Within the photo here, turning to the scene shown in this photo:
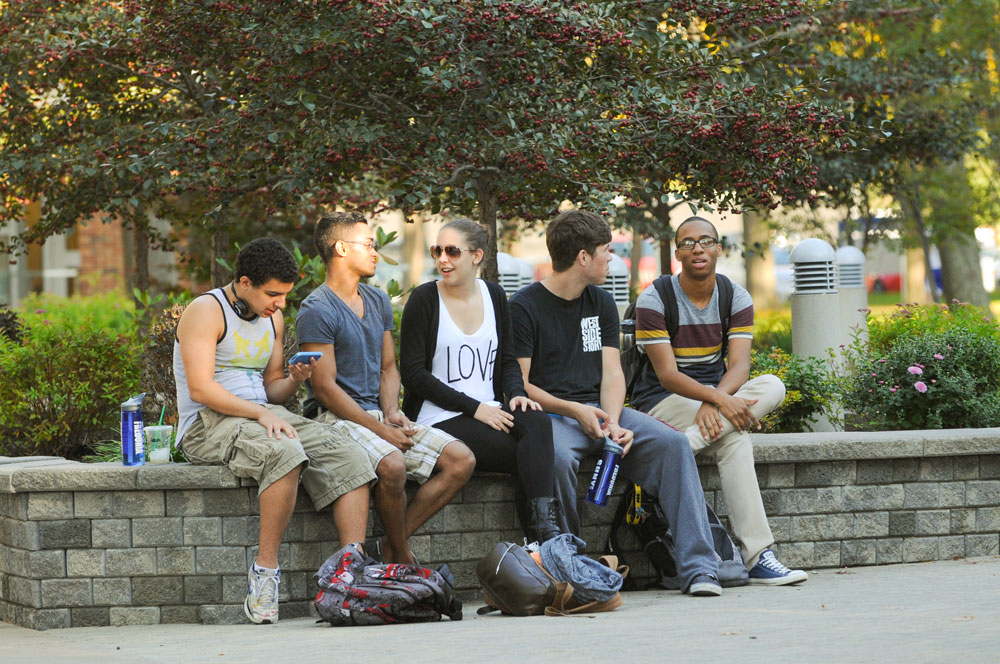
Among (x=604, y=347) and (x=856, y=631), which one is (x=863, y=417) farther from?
(x=856, y=631)

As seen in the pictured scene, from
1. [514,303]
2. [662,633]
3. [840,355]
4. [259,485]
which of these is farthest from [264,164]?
[662,633]

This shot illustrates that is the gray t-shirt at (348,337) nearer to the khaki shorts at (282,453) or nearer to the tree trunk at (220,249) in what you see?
the khaki shorts at (282,453)

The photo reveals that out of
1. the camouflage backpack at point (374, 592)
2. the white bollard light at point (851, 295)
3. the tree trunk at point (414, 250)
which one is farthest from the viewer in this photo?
the tree trunk at point (414, 250)

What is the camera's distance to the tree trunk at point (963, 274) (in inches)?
750

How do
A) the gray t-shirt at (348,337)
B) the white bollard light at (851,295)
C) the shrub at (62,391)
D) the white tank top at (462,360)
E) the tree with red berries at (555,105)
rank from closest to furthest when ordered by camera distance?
the gray t-shirt at (348,337), the white tank top at (462,360), the tree with red berries at (555,105), the shrub at (62,391), the white bollard light at (851,295)

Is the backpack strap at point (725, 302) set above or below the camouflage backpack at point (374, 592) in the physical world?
above

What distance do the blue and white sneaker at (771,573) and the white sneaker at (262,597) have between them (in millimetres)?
2189

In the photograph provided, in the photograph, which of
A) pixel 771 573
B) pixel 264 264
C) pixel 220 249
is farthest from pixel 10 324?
pixel 771 573

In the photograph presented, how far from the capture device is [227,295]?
5.62 m

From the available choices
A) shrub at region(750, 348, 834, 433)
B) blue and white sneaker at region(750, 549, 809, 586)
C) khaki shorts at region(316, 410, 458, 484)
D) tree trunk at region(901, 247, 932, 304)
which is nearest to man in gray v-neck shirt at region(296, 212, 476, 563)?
khaki shorts at region(316, 410, 458, 484)

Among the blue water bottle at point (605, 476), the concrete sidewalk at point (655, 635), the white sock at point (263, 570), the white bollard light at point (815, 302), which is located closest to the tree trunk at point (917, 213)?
the white bollard light at point (815, 302)

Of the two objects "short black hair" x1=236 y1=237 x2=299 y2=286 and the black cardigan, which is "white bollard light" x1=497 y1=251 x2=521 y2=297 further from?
"short black hair" x1=236 y1=237 x2=299 y2=286

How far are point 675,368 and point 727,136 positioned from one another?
7.25 feet

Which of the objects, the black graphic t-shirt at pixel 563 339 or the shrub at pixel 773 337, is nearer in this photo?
the black graphic t-shirt at pixel 563 339
